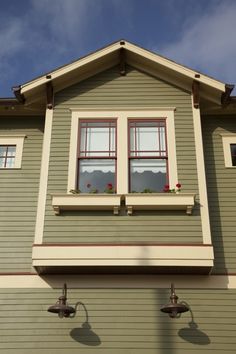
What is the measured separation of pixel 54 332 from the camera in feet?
24.0

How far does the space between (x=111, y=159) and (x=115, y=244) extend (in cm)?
185

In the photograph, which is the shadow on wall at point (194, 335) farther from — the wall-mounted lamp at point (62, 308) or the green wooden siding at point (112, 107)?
the wall-mounted lamp at point (62, 308)

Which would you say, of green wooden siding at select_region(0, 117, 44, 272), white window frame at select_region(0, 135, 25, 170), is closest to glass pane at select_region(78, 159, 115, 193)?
green wooden siding at select_region(0, 117, 44, 272)

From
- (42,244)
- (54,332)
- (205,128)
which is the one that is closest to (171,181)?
(205,128)

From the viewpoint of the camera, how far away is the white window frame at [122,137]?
812 centimetres

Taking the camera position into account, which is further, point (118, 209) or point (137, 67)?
point (137, 67)

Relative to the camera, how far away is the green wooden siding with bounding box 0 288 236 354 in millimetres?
7168

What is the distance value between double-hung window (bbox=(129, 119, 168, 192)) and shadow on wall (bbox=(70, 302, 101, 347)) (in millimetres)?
2593

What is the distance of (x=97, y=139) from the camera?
867cm

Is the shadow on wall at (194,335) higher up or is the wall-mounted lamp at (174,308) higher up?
the wall-mounted lamp at (174,308)

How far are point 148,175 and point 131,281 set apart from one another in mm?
2059

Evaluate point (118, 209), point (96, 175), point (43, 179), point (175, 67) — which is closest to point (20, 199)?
point (43, 179)

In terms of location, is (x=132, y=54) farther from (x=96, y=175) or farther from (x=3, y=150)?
(x=3, y=150)

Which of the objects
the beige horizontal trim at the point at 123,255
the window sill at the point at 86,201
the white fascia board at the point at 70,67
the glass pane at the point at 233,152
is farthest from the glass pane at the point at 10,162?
the glass pane at the point at 233,152
